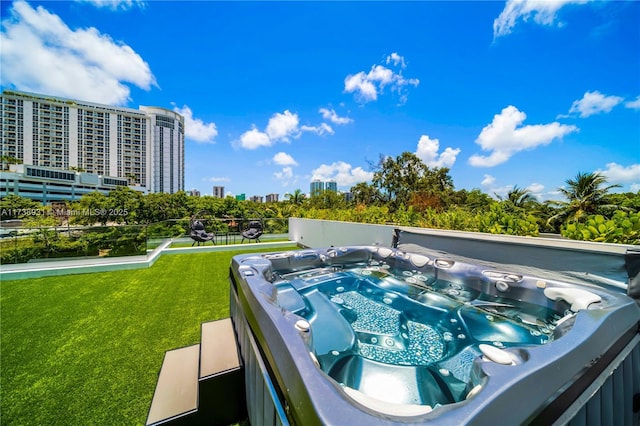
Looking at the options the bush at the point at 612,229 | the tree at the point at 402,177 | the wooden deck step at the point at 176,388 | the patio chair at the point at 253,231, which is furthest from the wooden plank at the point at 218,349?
the tree at the point at 402,177

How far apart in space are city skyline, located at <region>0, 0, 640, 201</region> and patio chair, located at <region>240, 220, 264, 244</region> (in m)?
4.92

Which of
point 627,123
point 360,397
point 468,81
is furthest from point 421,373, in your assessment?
point 627,123

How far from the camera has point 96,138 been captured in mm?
53125

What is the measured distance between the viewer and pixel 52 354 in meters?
2.00

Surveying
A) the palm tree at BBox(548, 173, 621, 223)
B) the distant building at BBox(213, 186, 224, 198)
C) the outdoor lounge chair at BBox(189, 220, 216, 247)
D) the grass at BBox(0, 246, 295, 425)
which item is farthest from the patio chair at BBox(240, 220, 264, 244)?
the distant building at BBox(213, 186, 224, 198)

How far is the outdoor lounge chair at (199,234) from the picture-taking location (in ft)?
22.9

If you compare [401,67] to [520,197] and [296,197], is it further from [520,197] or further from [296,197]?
[296,197]

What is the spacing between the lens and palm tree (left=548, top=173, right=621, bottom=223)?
22.7ft

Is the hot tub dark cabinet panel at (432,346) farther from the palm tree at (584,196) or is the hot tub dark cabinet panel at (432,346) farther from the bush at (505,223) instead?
the palm tree at (584,196)

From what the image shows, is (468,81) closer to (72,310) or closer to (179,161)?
(72,310)

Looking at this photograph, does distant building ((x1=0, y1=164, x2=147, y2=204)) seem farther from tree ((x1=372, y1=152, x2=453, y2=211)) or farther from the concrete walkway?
tree ((x1=372, y1=152, x2=453, y2=211))

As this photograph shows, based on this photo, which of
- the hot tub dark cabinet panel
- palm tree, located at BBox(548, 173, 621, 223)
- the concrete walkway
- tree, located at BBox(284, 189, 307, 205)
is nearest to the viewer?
the hot tub dark cabinet panel

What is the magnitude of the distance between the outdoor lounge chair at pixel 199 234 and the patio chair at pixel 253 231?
3.05 ft

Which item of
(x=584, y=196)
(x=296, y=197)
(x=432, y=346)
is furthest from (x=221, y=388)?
(x=296, y=197)
